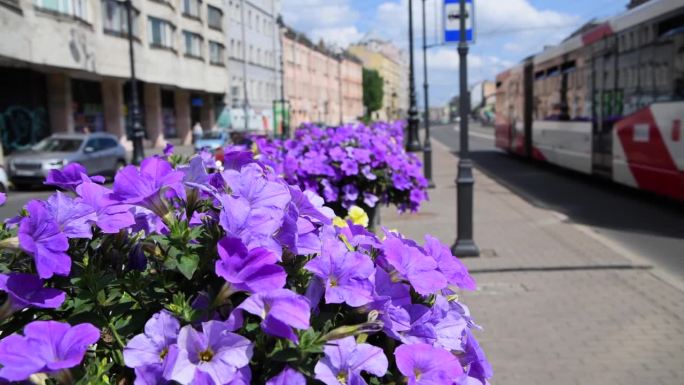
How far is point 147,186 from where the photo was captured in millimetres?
1603

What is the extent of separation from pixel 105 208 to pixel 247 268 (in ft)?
1.39

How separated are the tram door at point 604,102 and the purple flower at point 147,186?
13281 millimetres

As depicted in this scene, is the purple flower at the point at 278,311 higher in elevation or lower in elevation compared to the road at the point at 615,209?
higher

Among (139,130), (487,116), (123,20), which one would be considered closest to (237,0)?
(123,20)

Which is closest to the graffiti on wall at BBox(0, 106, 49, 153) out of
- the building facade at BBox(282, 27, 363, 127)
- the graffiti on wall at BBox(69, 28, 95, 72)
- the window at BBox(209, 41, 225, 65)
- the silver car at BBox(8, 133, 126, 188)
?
the graffiti on wall at BBox(69, 28, 95, 72)

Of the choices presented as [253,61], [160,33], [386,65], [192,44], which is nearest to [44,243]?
[160,33]

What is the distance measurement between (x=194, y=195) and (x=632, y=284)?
6291 mm

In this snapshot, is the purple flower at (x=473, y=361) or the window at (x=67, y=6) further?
the window at (x=67, y=6)

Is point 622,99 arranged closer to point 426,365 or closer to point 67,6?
point 426,365

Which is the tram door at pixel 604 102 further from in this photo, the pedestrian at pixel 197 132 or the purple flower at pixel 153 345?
the pedestrian at pixel 197 132

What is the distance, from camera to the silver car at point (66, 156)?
2020 cm

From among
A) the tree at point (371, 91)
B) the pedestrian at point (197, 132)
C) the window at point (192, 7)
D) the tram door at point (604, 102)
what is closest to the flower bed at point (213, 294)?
the tram door at point (604, 102)

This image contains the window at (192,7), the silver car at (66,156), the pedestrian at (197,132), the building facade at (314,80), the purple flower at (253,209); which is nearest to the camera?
the purple flower at (253,209)

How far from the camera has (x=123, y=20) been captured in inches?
1459
